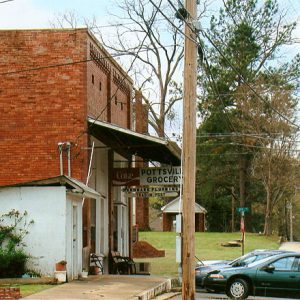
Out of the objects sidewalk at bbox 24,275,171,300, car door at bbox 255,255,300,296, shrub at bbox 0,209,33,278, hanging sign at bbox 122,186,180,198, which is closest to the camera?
sidewalk at bbox 24,275,171,300

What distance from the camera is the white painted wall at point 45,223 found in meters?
19.2

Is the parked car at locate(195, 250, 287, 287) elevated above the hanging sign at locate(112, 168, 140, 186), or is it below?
below

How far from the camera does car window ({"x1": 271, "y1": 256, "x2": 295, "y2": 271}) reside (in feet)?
66.7

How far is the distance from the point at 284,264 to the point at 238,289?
146cm

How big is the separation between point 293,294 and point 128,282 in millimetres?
4520

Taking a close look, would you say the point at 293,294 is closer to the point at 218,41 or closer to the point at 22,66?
the point at 22,66

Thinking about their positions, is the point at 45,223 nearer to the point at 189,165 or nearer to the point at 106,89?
the point at 189,165

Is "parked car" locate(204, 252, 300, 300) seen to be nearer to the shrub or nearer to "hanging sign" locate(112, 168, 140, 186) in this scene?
the shrub

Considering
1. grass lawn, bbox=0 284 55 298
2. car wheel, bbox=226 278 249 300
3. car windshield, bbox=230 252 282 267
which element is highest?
car windshield, bbox=230 252 282 267

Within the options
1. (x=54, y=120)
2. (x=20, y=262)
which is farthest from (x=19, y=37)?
(x=20, y=262)

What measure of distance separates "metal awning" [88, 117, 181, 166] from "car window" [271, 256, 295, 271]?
5419 mm

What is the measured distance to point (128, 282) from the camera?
1978 centimetres

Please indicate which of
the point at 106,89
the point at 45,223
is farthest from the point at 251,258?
the point at 106,89

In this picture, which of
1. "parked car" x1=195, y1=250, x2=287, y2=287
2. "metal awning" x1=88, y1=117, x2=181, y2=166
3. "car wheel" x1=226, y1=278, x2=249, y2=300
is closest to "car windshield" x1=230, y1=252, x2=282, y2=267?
"parked car" x1=195, y1=250, x2=287, y2=287
